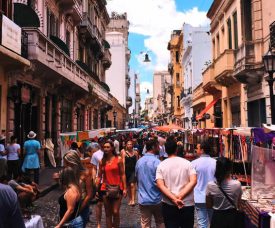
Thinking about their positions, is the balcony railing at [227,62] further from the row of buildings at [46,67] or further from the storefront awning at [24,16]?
the storefront awning at [24,16]

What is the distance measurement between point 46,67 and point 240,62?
27.8 feet

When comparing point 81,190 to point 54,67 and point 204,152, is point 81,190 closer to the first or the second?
point 204,152

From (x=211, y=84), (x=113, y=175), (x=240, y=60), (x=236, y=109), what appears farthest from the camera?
(x=211, y=84)

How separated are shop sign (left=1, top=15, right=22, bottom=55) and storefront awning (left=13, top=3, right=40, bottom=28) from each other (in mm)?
1988

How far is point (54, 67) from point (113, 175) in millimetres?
12368

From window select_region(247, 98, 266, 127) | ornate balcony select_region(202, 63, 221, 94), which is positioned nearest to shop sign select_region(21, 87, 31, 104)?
window select_region(247, 98, 266, 127)

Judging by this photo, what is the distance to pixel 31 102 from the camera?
18.5 meters

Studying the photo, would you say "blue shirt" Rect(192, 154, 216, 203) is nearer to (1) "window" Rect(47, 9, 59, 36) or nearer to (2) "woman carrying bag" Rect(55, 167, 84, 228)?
(2) "woman carrying bag" Rect(55, 167, 84, 228)

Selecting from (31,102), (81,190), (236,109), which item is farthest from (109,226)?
(236,109)

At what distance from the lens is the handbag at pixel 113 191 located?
6.98m

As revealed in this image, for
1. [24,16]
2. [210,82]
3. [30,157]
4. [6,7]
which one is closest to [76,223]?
[30,157]

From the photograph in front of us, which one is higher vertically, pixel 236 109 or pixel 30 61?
pixel 30 61

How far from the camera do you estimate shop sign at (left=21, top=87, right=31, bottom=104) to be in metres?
16.7

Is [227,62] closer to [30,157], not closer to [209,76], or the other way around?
[209,76]
